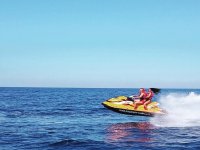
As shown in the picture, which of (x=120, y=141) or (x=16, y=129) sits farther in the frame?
(x=16, y=129)

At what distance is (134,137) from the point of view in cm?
2284

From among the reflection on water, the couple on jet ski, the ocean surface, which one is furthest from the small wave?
the couple on jet ski

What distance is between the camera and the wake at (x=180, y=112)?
96.8ft

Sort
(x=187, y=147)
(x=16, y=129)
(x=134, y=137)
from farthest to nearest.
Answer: (x=16, y=129)
(x=134, y=137)
(x=187, y=147)

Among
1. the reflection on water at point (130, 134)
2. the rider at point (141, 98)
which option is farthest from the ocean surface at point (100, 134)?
the rider at point (141, 98)

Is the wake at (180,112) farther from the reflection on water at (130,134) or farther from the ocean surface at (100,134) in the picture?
the reflection on water at (130,134)

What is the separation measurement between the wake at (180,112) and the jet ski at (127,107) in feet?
3.45

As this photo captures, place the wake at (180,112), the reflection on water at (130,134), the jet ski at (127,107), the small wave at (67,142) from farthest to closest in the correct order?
1. the wake at (180,112)
2. the jet ski at (127,107)
3. the reflection on water at (130,134)
4. the small wave at (67,142)

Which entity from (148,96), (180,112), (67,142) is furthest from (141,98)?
(67,142)

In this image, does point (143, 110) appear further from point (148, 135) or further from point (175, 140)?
point (175, 140)

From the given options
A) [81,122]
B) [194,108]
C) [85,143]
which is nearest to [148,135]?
[85,143]

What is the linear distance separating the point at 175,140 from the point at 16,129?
11.1 metres

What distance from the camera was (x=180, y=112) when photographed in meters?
31.5

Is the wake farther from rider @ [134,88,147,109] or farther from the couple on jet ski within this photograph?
rider @ [134,88,147,109]
